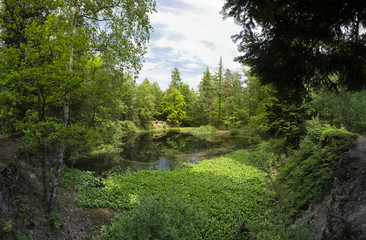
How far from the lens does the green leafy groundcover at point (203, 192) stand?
5.99 metres

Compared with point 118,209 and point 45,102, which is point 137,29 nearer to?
point 45,102

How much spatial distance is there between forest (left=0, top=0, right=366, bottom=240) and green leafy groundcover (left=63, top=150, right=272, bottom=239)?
0.17ft

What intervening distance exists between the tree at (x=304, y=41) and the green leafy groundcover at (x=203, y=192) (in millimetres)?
4318

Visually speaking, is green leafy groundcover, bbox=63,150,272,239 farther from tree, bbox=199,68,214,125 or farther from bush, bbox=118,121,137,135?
tree, bbox=199,68,214,125

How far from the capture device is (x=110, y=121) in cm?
687

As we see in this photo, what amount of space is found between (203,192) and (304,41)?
6.55m

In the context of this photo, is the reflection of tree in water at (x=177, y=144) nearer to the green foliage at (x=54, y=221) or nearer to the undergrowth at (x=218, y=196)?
the undergrowth at (x=218, y=196)

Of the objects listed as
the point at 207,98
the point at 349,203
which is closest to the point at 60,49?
the point at 349,203

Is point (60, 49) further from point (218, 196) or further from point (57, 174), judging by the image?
point (218, 196)

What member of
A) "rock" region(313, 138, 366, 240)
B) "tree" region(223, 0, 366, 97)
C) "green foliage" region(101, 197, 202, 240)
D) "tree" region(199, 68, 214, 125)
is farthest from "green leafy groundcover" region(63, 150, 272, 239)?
"tree" region(199, 68, 214, 125)

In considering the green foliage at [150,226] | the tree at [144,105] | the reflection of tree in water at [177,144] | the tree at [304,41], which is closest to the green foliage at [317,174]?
the tree at [304,41]

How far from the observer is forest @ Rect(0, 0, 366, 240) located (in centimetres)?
367

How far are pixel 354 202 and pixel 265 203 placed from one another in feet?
12.7

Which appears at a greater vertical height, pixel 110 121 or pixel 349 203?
pixel 110 121
